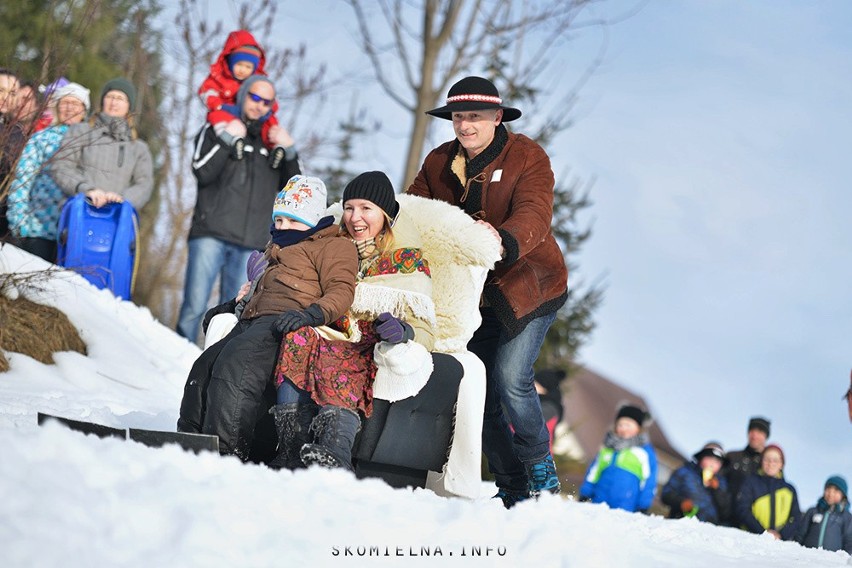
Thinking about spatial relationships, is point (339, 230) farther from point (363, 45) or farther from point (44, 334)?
point (363, 45)


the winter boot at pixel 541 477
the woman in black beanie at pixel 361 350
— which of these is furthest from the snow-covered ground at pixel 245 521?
the winter boot at pixel 541 477

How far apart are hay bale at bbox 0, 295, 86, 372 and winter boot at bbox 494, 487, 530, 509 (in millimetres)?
3098

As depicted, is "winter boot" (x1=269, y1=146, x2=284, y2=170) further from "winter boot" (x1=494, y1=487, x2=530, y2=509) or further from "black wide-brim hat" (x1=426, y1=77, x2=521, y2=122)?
"winter boot" (x1=494, y1=487, x2=530, y2=509)

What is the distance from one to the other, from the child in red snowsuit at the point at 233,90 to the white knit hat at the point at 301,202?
140 inches

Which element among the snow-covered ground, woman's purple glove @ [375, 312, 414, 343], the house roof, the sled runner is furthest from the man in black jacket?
the house roof

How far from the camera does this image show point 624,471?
9805 millimetres

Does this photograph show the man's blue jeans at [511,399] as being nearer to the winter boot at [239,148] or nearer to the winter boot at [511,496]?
the winter boot at [511,496]

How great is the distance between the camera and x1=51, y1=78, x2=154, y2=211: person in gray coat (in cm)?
894

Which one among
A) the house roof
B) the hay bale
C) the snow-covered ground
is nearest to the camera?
the snow-covered ground

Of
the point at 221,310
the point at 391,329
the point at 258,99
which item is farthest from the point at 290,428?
the point at 258,99

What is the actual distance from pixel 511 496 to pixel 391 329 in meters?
1.45

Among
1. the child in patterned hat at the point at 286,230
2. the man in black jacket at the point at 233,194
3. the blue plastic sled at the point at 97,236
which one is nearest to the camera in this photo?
the child in patterned hat at the point at 286,230

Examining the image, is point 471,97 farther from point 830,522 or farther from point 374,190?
point 830,522

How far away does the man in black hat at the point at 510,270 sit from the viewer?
5.79 meters
